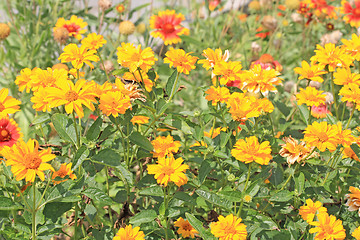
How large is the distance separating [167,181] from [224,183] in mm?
278

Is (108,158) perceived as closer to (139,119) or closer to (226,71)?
(139,119)

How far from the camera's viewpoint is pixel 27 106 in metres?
2.16

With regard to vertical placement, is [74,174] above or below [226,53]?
below

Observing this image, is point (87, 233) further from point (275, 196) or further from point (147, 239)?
point (275, 196)

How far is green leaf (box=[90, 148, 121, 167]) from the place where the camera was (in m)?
1.01

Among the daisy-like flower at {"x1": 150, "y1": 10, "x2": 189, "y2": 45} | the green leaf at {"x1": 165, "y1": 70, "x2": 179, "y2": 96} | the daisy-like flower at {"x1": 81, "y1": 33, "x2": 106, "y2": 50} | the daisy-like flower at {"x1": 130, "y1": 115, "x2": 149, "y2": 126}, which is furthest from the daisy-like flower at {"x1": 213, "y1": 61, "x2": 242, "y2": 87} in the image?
the daisy-like flower at {"x1": 150, "y1": 10, "x2": 189, "y2": 45}

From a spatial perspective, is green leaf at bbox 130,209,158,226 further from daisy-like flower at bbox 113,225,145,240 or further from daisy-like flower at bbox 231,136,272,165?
daisy-like flower at bbox 231,136,272,165

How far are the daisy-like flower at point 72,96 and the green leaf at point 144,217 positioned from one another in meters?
0.32

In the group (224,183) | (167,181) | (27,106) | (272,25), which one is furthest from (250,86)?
(272,25)

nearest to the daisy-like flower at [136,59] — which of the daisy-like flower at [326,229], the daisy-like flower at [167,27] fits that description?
the daisy-like flower at [326,229]

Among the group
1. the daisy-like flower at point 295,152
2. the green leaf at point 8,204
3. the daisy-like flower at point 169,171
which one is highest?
the daisy-like flower at point 169,171

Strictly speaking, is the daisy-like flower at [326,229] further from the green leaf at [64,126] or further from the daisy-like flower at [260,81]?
the green leaf at [64,126]

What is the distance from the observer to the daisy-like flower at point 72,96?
94 cm

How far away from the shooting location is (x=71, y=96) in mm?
963
